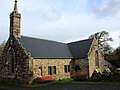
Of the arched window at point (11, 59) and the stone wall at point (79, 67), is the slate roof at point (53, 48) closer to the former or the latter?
the stone wall at point (79, 67)

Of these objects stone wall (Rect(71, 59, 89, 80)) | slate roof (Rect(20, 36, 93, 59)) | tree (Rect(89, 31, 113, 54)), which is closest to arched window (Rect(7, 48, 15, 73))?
slate roof (Rect(20, 36, 93, 59))

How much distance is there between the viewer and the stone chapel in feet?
94.4

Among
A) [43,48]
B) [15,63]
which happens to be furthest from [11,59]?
[43,48]

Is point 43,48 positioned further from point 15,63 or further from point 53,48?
point 15,63

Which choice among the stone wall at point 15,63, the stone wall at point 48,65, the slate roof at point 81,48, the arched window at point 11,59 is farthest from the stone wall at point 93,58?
the arched window at point 11,59

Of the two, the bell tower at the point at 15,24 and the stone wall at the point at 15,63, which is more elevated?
the bell tower at the point at 15,24

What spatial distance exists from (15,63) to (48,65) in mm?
5121

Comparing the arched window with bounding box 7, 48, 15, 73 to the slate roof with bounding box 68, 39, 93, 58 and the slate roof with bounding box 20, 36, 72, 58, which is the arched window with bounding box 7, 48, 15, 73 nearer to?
the slate roof with bounding box 20, 36, 72, 58

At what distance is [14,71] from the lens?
30.2m

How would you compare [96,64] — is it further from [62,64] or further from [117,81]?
[117,81]

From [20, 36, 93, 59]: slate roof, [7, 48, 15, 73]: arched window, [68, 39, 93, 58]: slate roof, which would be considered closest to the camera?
[20, 36, 93, 59]: slate roof

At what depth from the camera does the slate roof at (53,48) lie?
1187 inches

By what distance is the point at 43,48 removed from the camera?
32.3m

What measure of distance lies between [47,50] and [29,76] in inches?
244
